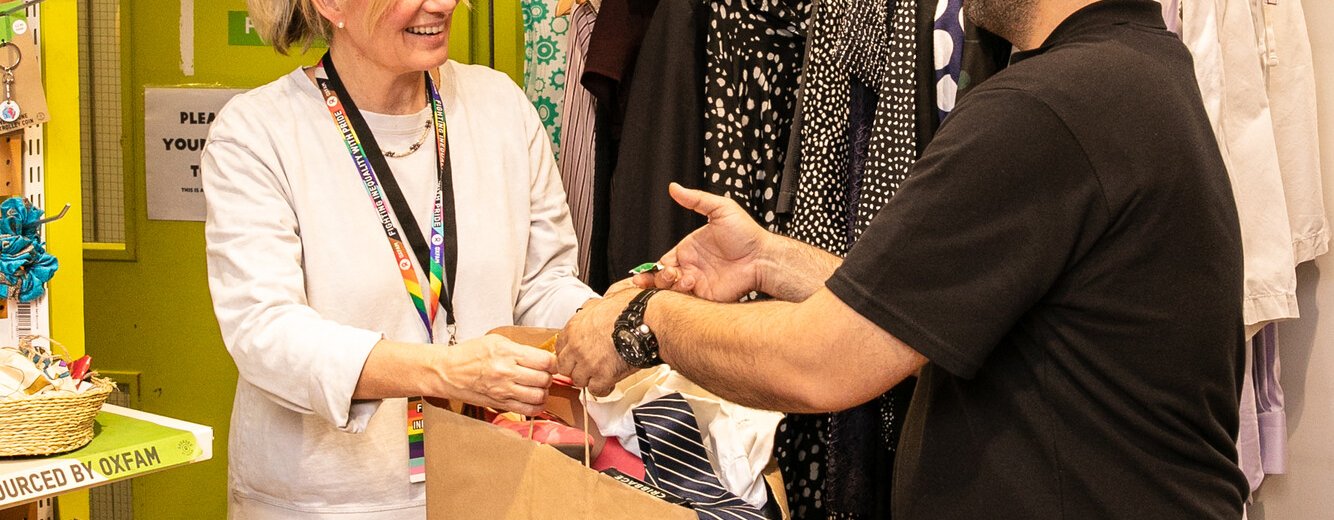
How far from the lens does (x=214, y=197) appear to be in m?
A: 1.90

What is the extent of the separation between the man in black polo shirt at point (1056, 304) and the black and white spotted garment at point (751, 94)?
3.55ft

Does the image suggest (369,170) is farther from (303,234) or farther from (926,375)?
(926,375)

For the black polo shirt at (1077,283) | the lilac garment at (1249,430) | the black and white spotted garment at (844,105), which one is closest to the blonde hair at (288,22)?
the black and white spotted garment at (844,105)

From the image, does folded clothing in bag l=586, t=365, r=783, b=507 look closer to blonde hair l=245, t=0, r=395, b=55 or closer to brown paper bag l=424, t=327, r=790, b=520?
brown paper bag l=424, t=327, r=790, b=520

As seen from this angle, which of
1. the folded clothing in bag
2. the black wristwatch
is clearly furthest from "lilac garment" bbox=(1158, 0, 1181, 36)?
the black wristwatch

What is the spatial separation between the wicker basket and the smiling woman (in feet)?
0.93

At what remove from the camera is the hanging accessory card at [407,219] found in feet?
6.42

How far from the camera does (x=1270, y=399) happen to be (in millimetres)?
2744

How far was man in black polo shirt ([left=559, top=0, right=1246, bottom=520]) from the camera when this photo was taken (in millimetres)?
1247

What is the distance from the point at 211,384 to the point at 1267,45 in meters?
2.92

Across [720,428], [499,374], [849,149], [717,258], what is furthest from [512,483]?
[849,149]

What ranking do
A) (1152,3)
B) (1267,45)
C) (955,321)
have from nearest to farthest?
(955,321), (1152,3), (1267,45)

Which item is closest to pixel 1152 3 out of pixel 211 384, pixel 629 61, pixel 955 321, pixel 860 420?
pixel 955 321

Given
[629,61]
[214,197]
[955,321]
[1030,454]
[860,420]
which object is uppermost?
[629,61]
